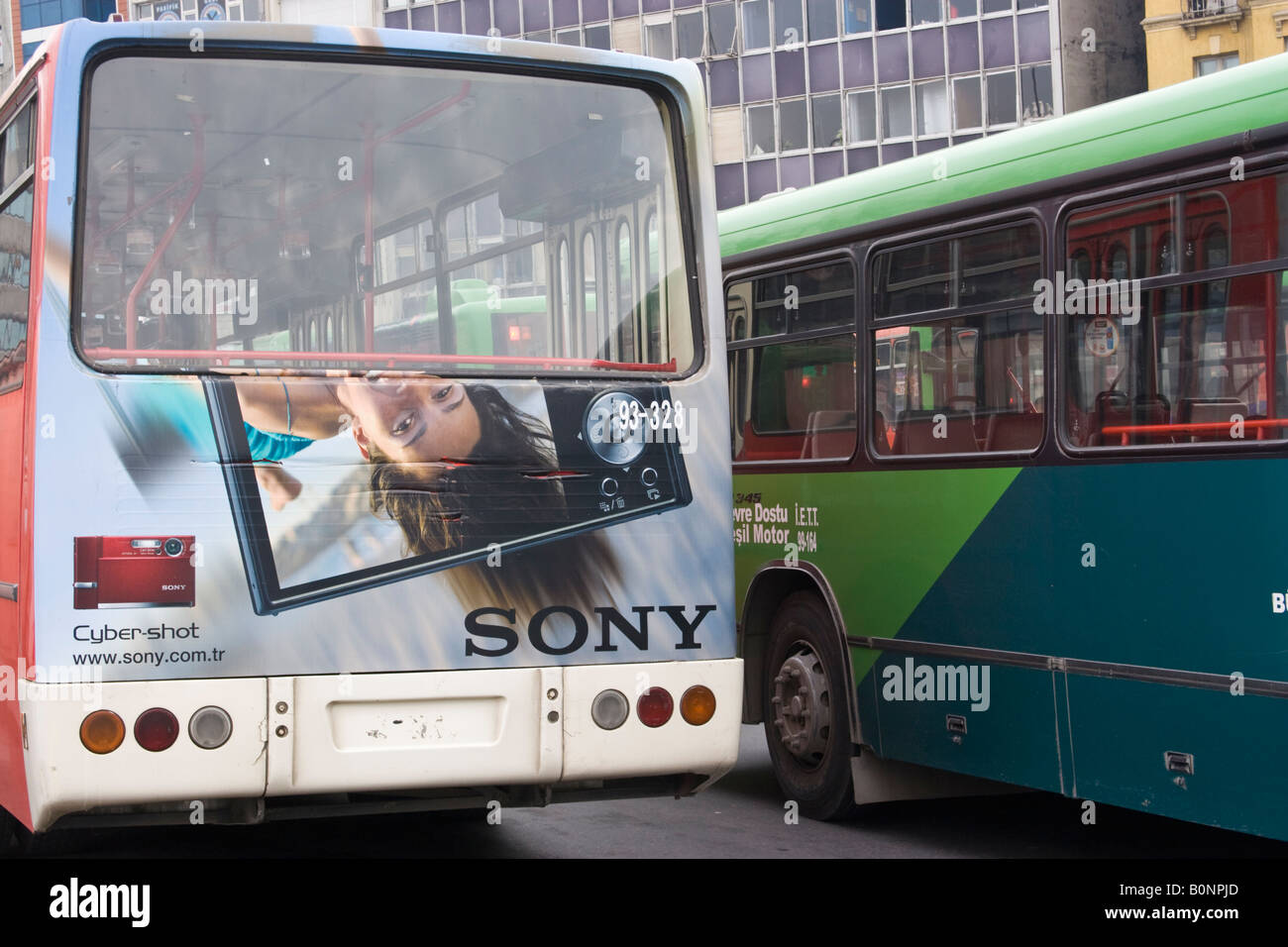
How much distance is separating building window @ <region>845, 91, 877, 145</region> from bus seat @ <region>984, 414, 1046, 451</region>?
34956mm

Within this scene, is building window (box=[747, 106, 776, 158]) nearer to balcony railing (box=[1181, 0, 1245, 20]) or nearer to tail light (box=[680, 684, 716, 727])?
balcony railing (box=[1181, 0, 1245, 20])

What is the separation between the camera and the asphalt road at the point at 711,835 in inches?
313

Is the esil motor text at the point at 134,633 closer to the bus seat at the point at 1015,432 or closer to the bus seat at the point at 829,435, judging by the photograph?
the bus seat at the point at 1015,432

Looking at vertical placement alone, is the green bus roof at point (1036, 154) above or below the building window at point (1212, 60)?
below

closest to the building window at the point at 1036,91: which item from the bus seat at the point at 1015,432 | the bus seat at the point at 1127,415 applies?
the bus seat at the point at 1015,432

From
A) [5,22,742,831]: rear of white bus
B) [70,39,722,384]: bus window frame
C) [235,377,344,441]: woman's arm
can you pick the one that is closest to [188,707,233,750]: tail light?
[5,22,742,831]: rear of white bus

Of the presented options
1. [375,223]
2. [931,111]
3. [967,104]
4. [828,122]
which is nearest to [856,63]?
[828,122]

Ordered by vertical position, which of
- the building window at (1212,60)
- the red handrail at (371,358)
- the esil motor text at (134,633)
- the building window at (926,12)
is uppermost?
the building window at (926,12)

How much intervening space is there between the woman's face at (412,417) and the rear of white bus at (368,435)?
1 centimetres

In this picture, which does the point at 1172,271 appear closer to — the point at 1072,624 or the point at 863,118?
the point at 1072,624

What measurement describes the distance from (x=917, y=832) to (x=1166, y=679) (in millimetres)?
2456

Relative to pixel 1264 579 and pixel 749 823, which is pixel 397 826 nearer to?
pixel 749 823

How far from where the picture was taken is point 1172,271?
6.39m

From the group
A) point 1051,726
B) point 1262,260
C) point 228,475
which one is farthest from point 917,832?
point 228,475
